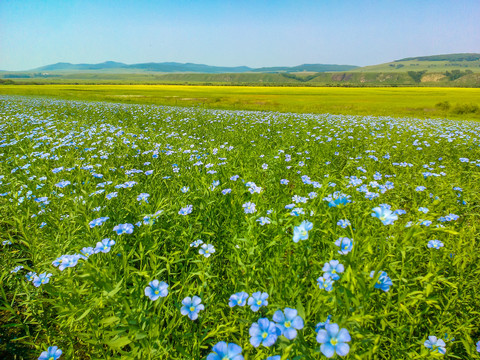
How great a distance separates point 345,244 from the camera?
1727 mm

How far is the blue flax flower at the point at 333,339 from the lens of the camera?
1055 mm

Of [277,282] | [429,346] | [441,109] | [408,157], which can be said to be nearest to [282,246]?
[277,282]

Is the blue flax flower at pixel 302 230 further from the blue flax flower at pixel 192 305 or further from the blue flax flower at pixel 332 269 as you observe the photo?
the blue flax flower at pixel 192 305

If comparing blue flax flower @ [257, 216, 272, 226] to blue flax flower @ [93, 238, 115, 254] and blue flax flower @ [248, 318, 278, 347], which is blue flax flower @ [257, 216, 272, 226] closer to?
blue flax flower @ [248, 318, 278, 347]

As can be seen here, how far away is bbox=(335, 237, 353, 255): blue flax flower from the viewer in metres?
1.66

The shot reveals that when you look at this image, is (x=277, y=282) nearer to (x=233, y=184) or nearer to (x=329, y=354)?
(x=329, y=354)

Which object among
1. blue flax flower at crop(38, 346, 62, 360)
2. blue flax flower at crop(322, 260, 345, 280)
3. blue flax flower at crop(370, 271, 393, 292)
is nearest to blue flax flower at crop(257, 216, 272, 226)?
blue flax flower at crop(322, 260, 345, 280)

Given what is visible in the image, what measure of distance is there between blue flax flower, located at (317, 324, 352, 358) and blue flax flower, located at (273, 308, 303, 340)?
0.10 metres

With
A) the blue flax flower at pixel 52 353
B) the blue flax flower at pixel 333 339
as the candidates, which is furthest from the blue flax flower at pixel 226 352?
the blue flax flower at pixel 52 353

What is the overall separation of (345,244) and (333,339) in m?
0.72

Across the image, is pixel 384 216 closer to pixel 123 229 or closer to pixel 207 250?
pixel 207 250

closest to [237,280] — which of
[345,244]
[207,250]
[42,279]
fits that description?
[207,250]

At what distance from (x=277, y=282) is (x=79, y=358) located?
5.67 feet

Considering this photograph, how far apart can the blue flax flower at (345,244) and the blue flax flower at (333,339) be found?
23.7 inches
